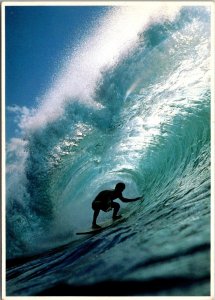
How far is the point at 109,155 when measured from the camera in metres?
6.71

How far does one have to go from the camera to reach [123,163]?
23.0 feet

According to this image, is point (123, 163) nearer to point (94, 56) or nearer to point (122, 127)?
point (122, 127)

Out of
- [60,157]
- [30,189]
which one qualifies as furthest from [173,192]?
[30,189]

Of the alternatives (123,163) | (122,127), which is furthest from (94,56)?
(123,163)

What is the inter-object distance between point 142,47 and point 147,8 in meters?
1.35

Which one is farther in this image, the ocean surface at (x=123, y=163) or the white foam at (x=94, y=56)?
the white foam at (x=94, y=56)

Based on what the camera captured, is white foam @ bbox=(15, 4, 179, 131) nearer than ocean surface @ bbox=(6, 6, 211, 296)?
No

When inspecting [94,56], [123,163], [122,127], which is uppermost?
[94,56]

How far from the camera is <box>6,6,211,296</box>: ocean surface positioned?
3.32 m

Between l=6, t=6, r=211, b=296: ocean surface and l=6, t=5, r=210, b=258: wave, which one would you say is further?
l=6, t=5, r=210, b=258: wave

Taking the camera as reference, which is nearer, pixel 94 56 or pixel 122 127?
pixel 94 56

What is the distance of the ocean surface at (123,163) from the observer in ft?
10.9

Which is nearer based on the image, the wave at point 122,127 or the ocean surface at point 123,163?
the ocean surface at point 123,163

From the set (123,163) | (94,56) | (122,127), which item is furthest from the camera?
(123,163)
